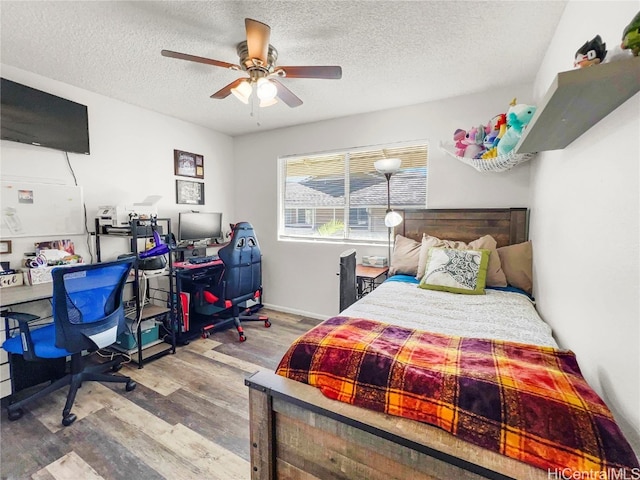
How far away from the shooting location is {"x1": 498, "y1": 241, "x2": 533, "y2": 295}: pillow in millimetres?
2199

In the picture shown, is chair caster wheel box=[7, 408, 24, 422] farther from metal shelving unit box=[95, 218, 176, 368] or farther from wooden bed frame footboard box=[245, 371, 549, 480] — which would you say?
wooden bed frame footboard box=[245, 371, 549, 480]

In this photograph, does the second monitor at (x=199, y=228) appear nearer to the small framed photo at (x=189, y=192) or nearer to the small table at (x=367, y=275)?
the small framed photo at (x=189, y=192)

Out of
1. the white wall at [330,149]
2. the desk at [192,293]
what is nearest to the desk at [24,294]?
the desk at [192,293]

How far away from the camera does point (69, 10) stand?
161 centimetres

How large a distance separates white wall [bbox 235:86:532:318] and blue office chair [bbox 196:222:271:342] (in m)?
0.65

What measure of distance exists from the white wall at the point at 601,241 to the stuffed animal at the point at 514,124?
0.83 feet

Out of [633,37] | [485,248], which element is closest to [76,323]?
[633,37]

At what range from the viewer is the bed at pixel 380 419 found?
0.81 meters

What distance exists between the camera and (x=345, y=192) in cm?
351

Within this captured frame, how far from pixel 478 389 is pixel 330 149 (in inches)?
120

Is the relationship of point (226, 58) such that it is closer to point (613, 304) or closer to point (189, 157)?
point (189, 157)

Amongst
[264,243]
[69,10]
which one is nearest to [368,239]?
[264,243]

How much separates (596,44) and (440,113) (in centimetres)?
204

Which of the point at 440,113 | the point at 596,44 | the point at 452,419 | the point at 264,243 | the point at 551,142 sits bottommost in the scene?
the point at 452,419
